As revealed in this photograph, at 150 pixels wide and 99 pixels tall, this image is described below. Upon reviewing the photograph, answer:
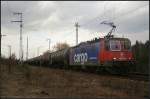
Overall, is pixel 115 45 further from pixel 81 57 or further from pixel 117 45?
pixel 81 57

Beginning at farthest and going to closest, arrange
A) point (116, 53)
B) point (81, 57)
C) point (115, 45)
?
point (81, 57) → point (115, 45) → point (116, 53)

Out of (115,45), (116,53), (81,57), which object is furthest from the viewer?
(81,57)

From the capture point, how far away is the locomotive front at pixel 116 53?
89.9 ft

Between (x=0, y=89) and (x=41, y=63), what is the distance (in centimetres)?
5295

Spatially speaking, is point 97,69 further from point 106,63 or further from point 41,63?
point 41,63

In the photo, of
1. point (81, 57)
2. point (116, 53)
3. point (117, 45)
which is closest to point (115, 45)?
point (117, 45)

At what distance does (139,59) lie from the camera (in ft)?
143

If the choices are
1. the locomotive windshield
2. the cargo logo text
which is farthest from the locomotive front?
the cargo logo text

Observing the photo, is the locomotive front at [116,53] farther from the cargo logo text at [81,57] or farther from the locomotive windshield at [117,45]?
the cargo logo text at [81,57]

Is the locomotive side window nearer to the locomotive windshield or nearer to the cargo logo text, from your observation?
the locomotive windshield

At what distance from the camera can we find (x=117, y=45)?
28281mm

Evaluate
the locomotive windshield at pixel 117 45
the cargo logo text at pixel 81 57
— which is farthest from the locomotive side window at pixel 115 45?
the cargo logo text at pixel 81 57

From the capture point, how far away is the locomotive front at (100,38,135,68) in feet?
89.9

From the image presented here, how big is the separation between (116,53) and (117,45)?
2.20ft
